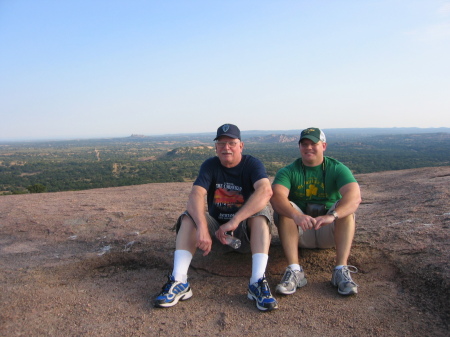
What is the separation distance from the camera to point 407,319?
253 centimetres

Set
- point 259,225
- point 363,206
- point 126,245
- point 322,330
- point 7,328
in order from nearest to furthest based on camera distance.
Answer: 1. point 322,330
2. point 7,328
3. point 259,225
4. point 126,245
5. point 363,206

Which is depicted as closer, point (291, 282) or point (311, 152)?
point (291, 282)

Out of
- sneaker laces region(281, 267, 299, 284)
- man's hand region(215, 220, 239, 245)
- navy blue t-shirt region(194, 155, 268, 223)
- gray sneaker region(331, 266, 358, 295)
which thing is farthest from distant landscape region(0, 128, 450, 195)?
gray sneaker region(331, 266, 358, 295)

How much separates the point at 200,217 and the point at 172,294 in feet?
2.32

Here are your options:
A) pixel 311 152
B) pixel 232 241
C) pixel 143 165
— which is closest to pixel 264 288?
pixel 232 241

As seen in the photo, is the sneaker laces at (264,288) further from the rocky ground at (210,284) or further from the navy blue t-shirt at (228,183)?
the navy blue t-shirt at (228,183)

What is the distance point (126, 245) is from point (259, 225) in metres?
2.22

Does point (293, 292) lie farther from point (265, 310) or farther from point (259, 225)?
point (259, 225)

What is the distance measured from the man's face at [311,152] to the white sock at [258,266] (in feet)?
3.65

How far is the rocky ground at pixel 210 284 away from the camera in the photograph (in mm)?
2545

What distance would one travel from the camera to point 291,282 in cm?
296

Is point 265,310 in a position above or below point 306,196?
below

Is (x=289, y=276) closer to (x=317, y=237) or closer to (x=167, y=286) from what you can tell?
(x=317, y=237)

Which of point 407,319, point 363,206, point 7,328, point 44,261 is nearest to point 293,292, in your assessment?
point 407,319
